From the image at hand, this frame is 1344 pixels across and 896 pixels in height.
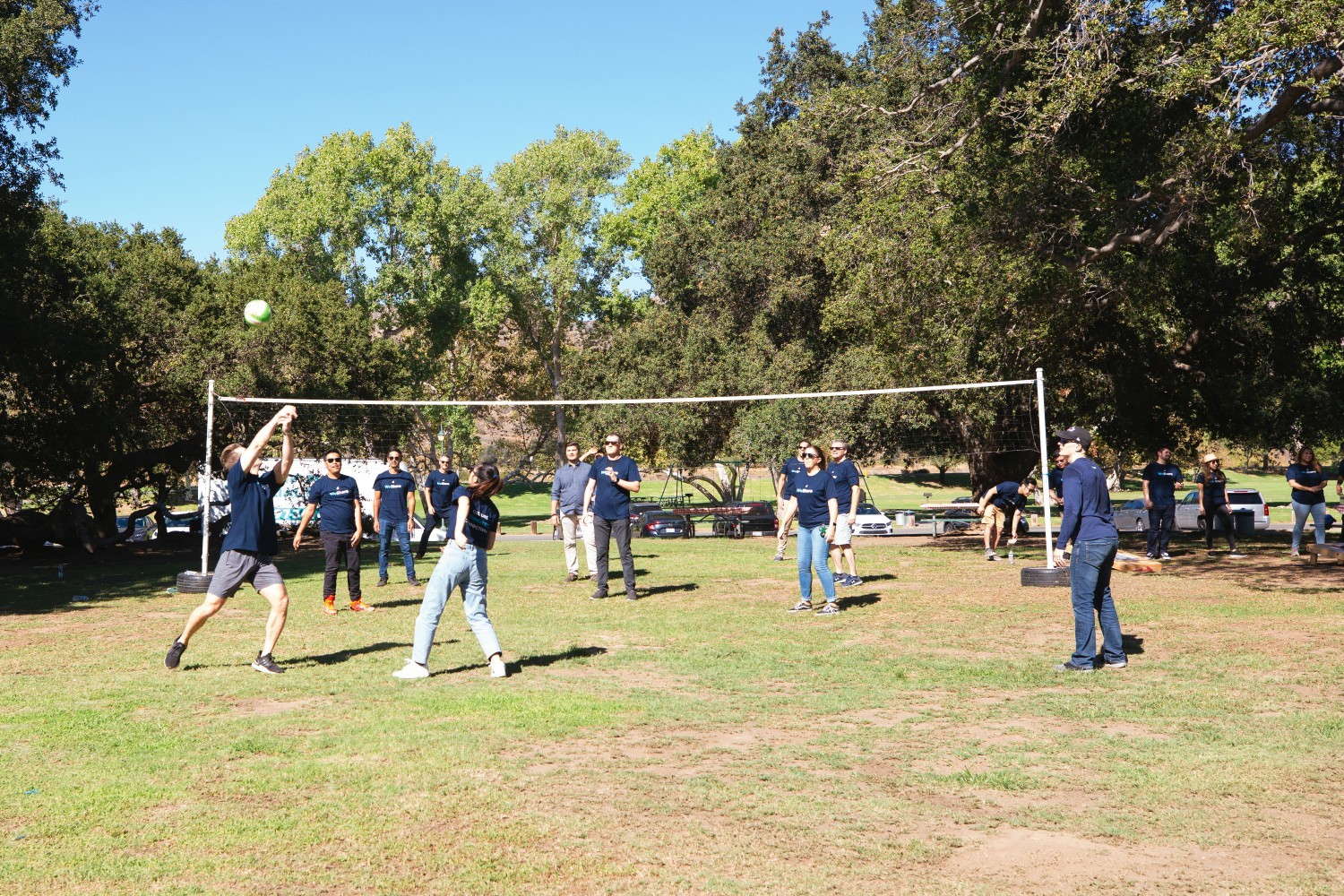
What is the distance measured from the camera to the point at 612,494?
49.2 ft

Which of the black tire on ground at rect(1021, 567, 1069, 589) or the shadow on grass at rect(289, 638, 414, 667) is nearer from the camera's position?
the shadow on grass at rect(289, 638, 414, 667)

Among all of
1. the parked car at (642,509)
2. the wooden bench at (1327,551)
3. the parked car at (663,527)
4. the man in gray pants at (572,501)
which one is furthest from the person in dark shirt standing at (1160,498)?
the parked car at (642,509)

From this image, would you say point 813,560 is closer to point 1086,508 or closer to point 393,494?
point 1086,508

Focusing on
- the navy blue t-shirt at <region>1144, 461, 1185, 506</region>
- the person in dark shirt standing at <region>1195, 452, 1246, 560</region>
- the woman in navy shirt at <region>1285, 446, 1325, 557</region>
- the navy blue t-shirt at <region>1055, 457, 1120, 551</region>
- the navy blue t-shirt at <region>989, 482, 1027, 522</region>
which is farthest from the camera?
the person in dark shirt standing at <region>1195, 452, 1246, 560</region>

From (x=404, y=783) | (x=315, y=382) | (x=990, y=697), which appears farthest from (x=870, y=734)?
(x=315, y=382)

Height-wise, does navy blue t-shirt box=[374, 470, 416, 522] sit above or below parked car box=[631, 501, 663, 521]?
above

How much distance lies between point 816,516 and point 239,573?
247 inches

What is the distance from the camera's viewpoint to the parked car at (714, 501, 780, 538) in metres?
33.3

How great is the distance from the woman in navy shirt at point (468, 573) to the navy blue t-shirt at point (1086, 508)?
15.6 ft

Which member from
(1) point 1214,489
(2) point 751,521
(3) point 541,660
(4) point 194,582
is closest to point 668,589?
(3) point 541,660

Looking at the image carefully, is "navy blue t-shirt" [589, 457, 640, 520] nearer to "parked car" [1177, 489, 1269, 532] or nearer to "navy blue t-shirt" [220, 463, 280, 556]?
"navy blue t-shirt" [220, 463, 280, 556]

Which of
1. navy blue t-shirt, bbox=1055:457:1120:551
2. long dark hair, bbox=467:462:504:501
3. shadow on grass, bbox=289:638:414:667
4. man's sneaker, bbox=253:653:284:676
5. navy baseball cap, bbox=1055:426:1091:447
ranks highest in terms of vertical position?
navy baseball cap, bbox=1055:426:1091:447

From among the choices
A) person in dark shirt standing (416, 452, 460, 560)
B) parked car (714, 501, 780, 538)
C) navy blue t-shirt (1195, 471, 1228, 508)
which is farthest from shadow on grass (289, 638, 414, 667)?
parked car (714, 501, 780, 538)

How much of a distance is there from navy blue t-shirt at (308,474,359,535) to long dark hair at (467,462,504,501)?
→ 5.58 m
